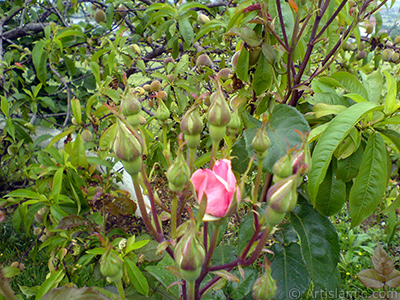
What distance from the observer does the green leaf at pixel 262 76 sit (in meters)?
0.75

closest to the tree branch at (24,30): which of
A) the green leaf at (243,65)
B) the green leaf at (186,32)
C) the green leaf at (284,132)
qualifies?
the green leaf at (186,32)

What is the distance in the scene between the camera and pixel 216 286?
554mm

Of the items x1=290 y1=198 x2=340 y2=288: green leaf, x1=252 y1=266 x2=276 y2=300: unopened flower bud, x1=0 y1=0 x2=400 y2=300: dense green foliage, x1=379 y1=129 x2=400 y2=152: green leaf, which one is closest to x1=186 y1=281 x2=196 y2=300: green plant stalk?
x1=0 y1=0 x2=400 y2=300: dense green foliage

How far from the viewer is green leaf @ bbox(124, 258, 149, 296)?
0.87 metres

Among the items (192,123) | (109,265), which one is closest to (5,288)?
(109,265)

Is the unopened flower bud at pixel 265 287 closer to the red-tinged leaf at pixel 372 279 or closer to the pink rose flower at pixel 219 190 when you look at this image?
the pink rose flower at pixel 219 190

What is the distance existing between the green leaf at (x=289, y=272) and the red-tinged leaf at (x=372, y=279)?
0.13 metres

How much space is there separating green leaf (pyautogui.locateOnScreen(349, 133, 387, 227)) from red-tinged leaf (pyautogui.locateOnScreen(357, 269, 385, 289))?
0.13m

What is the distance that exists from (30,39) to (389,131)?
8.61 ft

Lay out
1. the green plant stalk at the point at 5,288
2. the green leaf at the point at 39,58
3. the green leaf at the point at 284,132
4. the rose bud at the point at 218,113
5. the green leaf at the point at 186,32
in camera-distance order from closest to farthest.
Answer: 1. the green plant stalk at the point at 5,288
2. the rose bud at the point at 218,113
3. the green leaf at the point at 284,132
4. the green leaf at the point at 186,32
5. the green leaf at the point at 39,58

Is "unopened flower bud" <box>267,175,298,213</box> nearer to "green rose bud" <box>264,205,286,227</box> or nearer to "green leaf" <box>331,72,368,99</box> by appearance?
"green rose bud" <box>264,205,286,227</box>

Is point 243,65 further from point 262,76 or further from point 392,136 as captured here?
point 392,136

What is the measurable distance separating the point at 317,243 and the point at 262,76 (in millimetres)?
437

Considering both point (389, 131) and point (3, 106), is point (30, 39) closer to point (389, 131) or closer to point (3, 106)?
point (3, 106)
